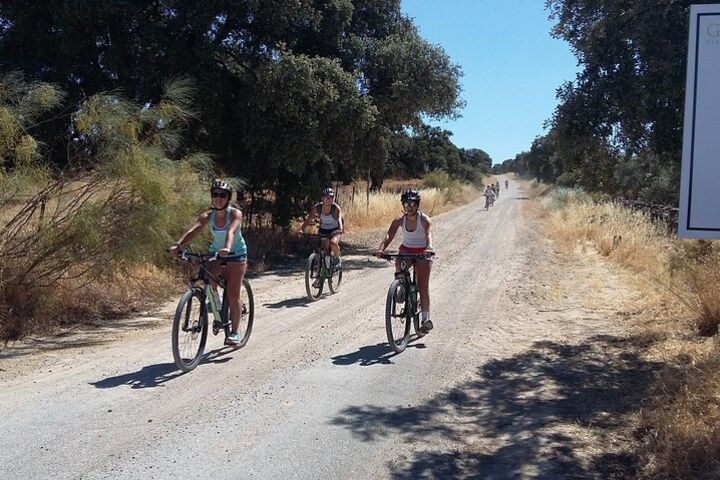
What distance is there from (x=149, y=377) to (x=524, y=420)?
3.52m

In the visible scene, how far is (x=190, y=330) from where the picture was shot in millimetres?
6273

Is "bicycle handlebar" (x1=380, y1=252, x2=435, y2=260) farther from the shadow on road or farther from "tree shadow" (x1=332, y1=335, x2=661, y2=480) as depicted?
the shadow on road

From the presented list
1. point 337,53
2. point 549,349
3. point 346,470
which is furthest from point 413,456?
point 337,53

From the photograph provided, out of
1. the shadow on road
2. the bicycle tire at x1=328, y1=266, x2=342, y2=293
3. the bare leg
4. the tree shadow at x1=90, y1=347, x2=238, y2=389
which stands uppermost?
the bare leg

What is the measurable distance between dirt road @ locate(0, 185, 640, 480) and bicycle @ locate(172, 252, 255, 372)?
20 centimetres

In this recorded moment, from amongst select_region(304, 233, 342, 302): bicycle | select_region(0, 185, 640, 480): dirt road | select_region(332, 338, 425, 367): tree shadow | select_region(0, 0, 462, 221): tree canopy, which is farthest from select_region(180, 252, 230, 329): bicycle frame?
select_region(0, 0, 462, 221): tree canopy

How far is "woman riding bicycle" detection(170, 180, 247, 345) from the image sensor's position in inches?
264

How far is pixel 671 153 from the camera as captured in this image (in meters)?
6.44

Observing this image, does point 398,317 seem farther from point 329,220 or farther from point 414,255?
point 329,220

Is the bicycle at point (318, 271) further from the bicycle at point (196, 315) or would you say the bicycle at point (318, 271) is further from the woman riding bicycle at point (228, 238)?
the bicycle at point (196, 315)

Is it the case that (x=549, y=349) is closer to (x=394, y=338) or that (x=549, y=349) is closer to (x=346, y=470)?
(x=394, y=338)

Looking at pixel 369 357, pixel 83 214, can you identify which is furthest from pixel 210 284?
pixel 83 214

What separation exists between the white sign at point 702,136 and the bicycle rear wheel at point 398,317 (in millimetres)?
3694

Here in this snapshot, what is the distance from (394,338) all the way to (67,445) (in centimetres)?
387
